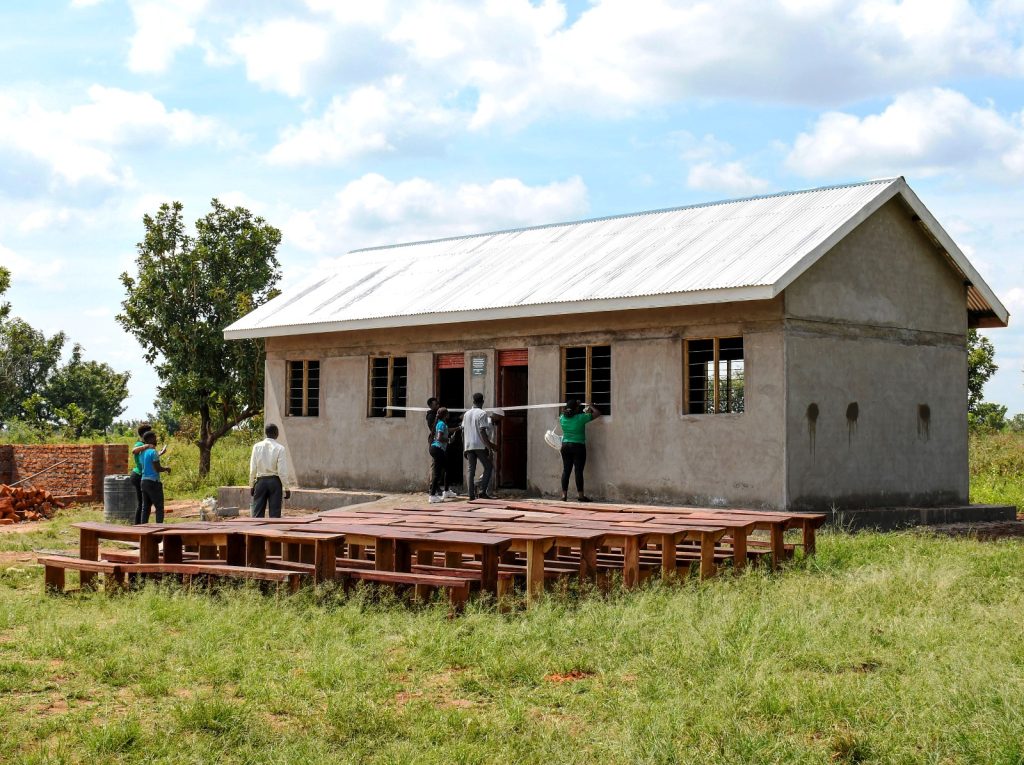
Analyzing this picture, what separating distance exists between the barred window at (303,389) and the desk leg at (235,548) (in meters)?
10.5

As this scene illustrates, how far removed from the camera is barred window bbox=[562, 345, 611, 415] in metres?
17.3

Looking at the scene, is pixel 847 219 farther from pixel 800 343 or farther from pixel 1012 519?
pixel 1012 519

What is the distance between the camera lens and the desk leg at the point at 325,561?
10008mm

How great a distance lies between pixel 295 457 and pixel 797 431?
32.3 ft

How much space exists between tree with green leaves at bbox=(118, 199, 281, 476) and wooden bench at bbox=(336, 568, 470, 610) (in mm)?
17201

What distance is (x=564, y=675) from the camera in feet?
24.0

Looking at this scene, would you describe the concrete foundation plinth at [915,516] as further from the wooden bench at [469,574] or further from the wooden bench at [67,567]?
the wooden bench at [67,567]

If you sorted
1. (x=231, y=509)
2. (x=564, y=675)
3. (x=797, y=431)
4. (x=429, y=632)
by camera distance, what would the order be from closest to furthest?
(x=564, y=675)
(x=429, y=632)
(x=797, y=431)
(x=231, y=509)

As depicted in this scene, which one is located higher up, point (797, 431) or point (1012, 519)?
point (797, 431)

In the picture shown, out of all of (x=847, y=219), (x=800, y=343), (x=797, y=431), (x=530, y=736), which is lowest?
(x=530, y=736)

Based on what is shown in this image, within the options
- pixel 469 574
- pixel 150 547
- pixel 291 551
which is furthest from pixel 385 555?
pixel 150 547

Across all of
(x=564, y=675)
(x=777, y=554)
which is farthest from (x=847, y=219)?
(x=564, y=675)

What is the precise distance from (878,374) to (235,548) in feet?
33.2

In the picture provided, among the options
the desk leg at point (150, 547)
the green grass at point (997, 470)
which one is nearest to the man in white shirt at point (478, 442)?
the desk leg at point (150, 547)
